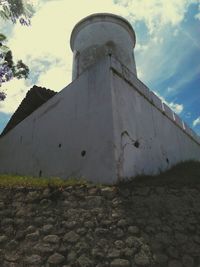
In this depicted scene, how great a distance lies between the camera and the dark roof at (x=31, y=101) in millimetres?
12016

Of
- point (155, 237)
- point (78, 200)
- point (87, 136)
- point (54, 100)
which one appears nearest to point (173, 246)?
point (155, 237)

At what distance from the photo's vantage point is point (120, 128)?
643cm

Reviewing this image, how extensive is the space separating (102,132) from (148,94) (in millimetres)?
2870

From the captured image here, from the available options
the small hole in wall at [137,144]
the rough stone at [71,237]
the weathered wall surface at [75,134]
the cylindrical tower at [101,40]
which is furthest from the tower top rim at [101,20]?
the rough stone at [71,237]

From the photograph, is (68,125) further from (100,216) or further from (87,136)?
(100,216)

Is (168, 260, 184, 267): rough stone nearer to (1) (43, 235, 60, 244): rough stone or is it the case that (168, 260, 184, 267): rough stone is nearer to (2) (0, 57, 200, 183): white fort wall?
(1) (43, 235, 60, 244): rough stone

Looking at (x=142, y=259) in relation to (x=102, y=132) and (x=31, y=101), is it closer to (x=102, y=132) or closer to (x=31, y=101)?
(x=102, y=132)

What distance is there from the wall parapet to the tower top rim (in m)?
3.76

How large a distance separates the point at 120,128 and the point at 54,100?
3.05 meters

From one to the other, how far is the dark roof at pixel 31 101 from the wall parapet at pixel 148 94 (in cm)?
491

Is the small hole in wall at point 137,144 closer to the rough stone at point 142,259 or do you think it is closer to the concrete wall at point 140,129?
the concrete wall at point 140,129

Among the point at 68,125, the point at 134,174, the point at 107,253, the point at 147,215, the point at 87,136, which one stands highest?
the point at 68,125

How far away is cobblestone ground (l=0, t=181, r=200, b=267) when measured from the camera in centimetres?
421

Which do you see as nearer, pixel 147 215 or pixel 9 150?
pixel 147 215
